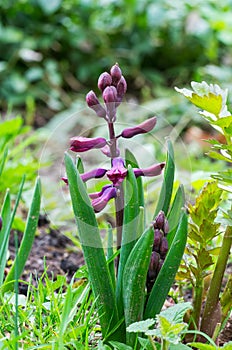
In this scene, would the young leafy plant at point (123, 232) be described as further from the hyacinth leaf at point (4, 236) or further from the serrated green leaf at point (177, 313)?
the hyacinth leaf at point (4, 236)

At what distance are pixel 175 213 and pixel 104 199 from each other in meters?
0.19

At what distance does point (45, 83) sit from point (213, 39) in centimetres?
109

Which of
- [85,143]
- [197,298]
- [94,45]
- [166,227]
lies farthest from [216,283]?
[94,45]

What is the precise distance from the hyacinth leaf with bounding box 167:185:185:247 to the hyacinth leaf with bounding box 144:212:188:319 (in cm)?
10

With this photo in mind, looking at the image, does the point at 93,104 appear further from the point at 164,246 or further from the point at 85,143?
the point at 164,246

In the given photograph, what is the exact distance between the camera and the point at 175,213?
1.33 m

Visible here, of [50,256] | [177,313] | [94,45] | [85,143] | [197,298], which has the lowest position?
[94,45]

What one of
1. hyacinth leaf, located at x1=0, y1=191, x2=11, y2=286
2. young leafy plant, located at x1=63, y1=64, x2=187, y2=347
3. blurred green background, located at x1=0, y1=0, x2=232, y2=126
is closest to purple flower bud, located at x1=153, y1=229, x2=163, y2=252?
young leafy plant, located at x1=63, y1=64, x2=187, y2=347

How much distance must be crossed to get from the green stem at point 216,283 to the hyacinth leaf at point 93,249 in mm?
195

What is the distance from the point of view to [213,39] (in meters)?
4.03

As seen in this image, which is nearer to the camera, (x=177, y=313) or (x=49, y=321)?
(x=177, y=313)

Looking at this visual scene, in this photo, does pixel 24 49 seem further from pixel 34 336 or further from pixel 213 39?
pixel 34 336

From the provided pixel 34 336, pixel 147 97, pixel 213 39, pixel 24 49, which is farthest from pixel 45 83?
pixel 34 336

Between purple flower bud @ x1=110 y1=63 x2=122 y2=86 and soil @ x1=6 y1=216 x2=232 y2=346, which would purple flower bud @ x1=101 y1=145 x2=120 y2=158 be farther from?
soil @ x1=6 y1=216 x2=232 y2=346
